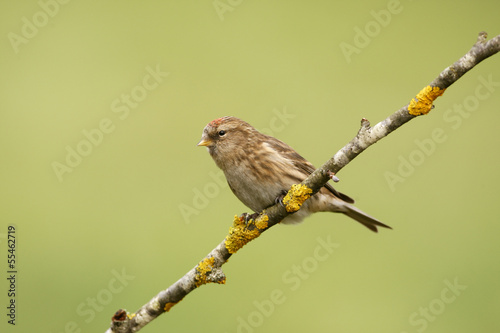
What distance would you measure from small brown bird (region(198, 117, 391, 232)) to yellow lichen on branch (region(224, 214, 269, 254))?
1.78 feet

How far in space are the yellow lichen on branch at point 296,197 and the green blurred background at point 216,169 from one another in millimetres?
2424

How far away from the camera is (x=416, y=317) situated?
20.8 ft

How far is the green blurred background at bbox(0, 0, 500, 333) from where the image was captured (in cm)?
665

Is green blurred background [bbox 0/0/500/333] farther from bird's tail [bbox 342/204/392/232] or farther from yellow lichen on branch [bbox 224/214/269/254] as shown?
yellow lichen on branch [bbox 224/214/269/254]

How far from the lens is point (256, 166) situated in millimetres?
5090

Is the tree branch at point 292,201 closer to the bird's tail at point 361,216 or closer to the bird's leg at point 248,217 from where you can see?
the bird's leg at point 248,217

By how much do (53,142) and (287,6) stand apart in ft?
14.3

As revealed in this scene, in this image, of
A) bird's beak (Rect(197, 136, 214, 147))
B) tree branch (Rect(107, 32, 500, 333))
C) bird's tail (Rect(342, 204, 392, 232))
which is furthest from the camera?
bird's tail (Rect(342, 204, 392, 232))

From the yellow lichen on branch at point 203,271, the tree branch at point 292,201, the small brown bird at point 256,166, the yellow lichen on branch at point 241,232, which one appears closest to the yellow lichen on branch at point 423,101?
the tree branch at point 292,201

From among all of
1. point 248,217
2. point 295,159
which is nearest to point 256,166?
point 295,159

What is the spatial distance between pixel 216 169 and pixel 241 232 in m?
3.39

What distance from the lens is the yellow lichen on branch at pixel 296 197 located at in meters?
3.89

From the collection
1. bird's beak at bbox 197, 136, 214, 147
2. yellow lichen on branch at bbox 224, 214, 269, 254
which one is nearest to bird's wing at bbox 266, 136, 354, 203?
bird's beak at bbox 197, 136, 214, 147

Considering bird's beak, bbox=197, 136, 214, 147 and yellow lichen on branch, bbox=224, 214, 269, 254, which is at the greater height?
bird's beak, bbox=197, 136, 214, 147
